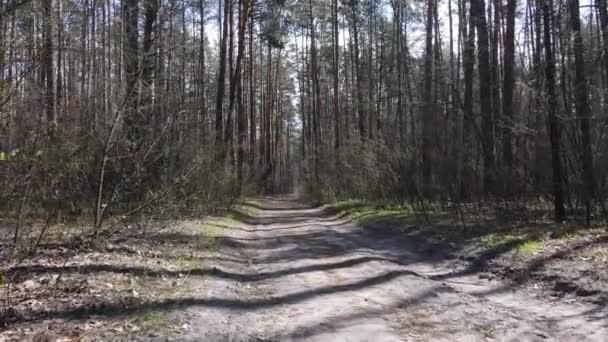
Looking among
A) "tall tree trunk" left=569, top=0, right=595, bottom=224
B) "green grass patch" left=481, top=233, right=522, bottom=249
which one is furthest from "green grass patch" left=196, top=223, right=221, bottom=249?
"tall tree trunk" left=569, top=0, right=595, bottom=224

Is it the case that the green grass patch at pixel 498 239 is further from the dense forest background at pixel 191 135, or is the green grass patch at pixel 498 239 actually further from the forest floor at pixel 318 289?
the dense forest background at pixel 191 135

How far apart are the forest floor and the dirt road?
2 cm

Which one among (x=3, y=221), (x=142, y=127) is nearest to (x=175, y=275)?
(x=3, y=221)

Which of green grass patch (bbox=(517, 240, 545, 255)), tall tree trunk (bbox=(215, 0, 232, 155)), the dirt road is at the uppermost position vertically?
tall tree trunk (bbox=(215, 0, 232, 155))

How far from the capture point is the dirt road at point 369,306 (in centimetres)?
531

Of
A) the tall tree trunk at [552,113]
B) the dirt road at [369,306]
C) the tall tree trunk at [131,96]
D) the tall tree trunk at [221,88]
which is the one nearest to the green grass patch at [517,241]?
the dirt road at [369,306]

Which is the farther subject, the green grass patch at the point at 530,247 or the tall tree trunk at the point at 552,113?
the tall tree trunk at the point at 552,113

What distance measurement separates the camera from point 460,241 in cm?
1080

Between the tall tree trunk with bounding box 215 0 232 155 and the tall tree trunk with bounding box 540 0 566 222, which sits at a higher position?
the tall tree trunk with bounding box 215 0 232 155

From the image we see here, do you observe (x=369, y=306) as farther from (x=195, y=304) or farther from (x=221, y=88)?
(x=221, y=88)

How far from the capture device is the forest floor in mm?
5320

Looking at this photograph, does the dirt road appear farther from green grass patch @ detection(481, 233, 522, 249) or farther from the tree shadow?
green grass patch @ detection(481, 233, 522, 249)

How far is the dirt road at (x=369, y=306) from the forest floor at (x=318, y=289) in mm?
21

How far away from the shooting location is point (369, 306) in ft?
20.6
